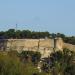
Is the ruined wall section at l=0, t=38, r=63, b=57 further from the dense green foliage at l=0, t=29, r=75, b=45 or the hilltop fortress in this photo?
the dense green foliage at l=0, t=29, r=75, b=45

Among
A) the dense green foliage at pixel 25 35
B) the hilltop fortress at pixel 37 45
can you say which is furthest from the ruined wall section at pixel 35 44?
the dense green foliage at pixel 25 35

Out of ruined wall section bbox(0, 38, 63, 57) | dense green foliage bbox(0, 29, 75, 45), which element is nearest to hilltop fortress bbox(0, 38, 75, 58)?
ruined wall section bbox(0, 38, 63, 57)

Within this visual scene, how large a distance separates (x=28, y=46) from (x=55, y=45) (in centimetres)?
348

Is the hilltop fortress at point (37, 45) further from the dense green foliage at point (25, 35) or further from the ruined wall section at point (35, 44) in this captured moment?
the dense green foliage at point (25, 35)

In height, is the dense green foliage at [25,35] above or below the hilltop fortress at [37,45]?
above

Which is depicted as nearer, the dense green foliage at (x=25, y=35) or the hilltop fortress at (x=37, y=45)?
the hilltop fortress at (x=37, y=45)

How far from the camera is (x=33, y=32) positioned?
85750 millimetres

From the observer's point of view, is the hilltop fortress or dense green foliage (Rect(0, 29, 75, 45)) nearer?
the hilltop fortress

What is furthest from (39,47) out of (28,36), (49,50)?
(28,36)

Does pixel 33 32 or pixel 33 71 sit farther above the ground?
pixel 33 32

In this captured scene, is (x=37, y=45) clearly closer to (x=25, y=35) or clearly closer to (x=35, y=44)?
(x=35, y=44)

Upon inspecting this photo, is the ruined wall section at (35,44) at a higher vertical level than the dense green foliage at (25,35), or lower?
lower

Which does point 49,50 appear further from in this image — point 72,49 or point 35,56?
point 35,56

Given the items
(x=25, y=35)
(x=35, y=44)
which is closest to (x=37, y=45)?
(x=35, y=44)
